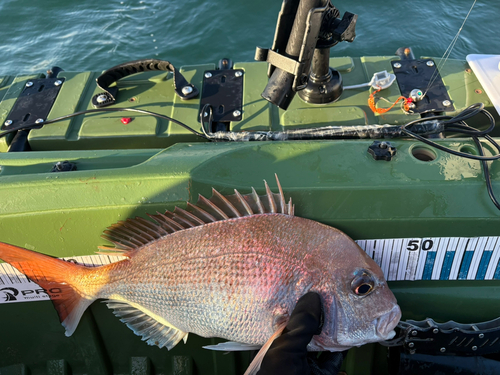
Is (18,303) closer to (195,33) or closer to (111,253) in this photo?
(111,253)

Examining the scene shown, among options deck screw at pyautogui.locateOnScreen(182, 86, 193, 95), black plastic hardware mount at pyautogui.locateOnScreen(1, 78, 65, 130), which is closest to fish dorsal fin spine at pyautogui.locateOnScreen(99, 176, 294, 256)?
deck screw at pyautogui.locateOnScreen(182, 86, 193, 95)

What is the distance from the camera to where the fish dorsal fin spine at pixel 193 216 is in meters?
1.55

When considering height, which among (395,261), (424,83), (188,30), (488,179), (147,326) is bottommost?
(188,30)

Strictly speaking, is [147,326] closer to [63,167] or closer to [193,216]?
[193,216]

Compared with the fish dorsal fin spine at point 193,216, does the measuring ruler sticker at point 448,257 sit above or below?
below

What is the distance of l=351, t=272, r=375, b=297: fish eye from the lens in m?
1.43

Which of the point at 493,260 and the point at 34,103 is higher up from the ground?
the point at 34,103

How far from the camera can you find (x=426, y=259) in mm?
1676

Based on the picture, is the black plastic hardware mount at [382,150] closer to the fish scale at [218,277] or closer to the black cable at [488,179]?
the black cable at [488,179]

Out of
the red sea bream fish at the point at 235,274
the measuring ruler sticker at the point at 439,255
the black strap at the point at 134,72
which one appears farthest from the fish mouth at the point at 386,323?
the black strap at the point at 134,72

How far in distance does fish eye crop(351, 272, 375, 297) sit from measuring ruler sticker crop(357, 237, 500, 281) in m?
0.23

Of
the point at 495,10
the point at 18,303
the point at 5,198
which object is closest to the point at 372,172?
the point at 5,198

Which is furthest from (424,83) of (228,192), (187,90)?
(228,192)

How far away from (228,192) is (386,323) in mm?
823
